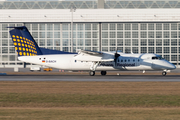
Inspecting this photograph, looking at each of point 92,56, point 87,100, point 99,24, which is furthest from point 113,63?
point 99,24

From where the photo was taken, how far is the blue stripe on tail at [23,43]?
47469 millimetres

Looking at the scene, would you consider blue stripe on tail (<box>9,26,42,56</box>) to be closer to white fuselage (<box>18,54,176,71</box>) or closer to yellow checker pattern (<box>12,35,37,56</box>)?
yellow checker pattern (<box>12,35,37,56</box>)

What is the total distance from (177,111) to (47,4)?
3029 inches

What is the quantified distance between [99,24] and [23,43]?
42184mm

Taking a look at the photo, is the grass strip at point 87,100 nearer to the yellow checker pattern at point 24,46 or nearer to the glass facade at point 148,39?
the yellow checker pattern at point 24,46

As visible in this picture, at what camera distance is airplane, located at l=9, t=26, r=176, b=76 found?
4531cm

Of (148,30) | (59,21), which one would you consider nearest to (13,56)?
(59,21)

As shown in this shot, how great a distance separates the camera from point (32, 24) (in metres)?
88.4

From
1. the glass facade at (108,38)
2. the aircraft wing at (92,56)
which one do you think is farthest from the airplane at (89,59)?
the glass facade at (108,38)

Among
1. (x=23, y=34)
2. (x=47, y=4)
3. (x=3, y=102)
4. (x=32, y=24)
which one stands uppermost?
(x=47, y=4)

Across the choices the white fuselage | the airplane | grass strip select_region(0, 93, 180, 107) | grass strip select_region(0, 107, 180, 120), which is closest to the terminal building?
the airplane

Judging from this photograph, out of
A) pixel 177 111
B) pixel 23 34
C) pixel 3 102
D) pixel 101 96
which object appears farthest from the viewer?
pixel 23 34

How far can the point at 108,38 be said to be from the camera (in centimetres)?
8625

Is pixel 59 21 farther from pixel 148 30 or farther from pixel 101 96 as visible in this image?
pixel 101 96
